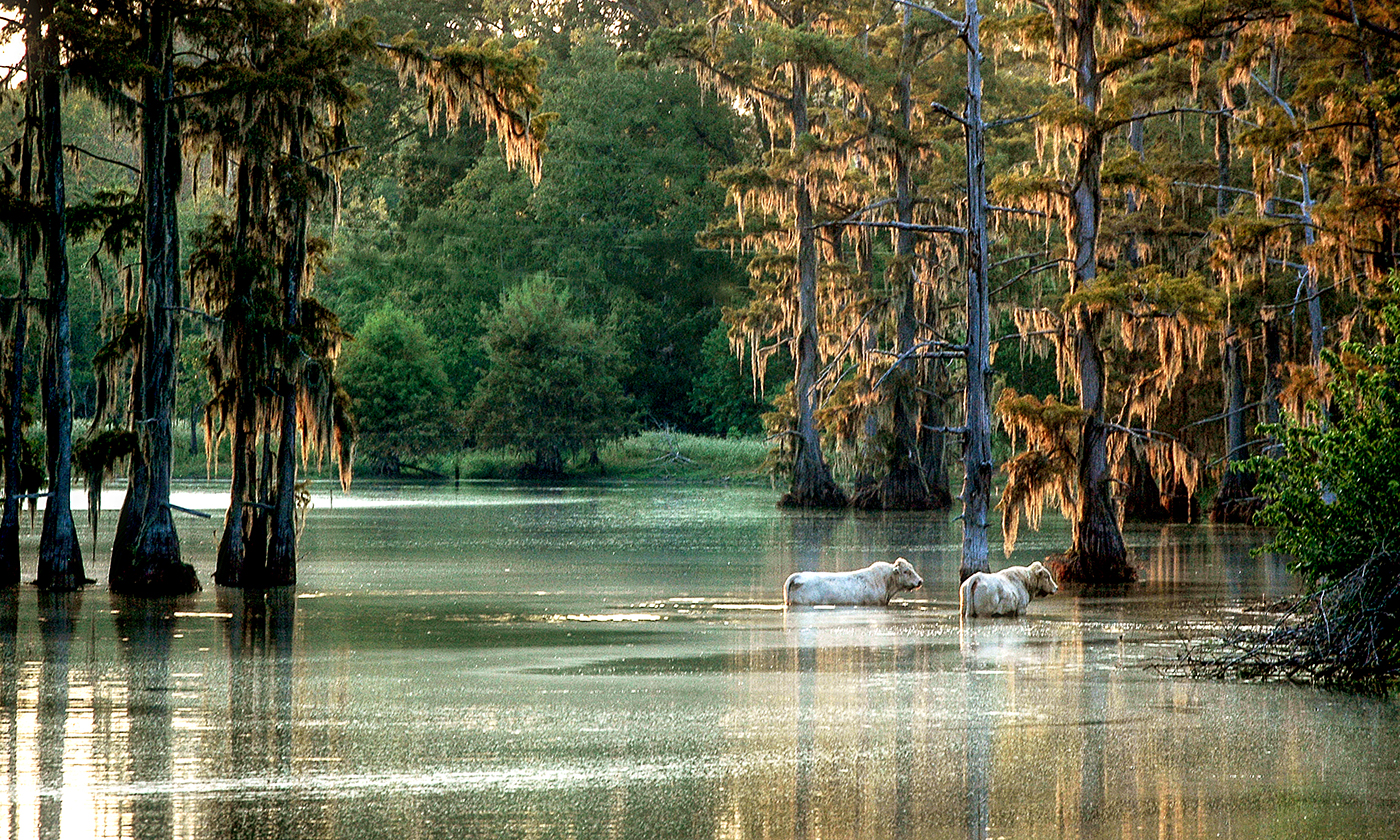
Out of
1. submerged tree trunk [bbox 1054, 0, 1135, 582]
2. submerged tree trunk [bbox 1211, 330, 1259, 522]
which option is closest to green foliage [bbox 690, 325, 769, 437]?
submerged tree trunk [bbox 1211, 330, 1259, 522]

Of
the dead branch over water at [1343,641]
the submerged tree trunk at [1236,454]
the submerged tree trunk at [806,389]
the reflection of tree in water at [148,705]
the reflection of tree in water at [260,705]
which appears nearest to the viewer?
the reflection of tree in water at [260,705]

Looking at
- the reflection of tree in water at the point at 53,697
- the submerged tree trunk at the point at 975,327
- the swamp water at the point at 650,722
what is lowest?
the swamp water at the point at 650,722

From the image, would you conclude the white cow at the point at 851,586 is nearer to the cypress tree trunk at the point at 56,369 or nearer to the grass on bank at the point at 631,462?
the cypress tree trunk at the point at 56,369

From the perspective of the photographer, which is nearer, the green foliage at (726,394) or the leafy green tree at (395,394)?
the leafy green tree at (395,394)

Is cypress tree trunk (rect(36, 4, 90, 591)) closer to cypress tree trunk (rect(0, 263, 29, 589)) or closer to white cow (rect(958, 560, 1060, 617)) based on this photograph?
cypress tree trunk (rect(0, 263, 29, 589))

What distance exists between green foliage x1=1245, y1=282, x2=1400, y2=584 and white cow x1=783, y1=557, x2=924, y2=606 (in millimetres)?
6215

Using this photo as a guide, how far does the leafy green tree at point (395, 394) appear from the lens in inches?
3142

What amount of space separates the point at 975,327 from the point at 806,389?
92.0 feet

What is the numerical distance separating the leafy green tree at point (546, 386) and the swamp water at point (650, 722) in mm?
55364

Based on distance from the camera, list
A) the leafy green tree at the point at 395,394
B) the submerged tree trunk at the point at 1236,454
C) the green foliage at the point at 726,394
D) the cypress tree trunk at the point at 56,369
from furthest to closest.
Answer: the green foliage at the point at 726,394
the leafy green tree at the point at 395,394
the submerged tree trunk at the point at 1236,454
the cypress tree trunk at the point at 56,369

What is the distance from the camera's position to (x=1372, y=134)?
21688 millimetres

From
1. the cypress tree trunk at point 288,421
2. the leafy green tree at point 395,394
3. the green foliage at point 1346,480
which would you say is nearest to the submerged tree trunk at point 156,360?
the cypress tree trunk at point 288,421

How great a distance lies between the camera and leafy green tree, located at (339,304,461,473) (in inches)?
3142

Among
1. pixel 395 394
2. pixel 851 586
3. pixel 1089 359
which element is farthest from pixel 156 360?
pixel 395 394
